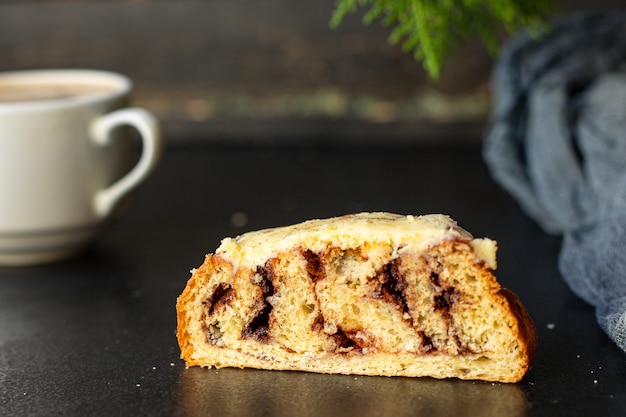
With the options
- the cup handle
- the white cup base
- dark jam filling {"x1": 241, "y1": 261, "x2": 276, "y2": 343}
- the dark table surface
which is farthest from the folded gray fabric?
the white cup base

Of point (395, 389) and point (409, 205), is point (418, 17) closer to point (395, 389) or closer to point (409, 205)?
point (409, 205)

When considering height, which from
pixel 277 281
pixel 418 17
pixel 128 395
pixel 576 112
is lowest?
pixel 128 395

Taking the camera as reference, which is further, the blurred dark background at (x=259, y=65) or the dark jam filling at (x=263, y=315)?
the blurred dark background at (x=259, y=65)

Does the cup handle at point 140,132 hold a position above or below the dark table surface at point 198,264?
above

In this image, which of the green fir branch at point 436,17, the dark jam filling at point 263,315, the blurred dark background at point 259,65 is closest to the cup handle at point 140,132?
the green fir branch at point 436,17

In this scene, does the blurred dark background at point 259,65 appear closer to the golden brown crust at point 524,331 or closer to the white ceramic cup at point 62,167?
the white ceramic cup at point 62,167

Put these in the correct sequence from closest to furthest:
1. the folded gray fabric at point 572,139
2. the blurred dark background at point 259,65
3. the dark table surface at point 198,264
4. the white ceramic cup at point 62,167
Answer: the dark table surface at point 198,264 < the folded gray fabric at point 572,139 < the white ceramic cup at point 62,167 < the blurred dark background at point 259,65

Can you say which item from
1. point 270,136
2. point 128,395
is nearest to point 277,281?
point 128,395
